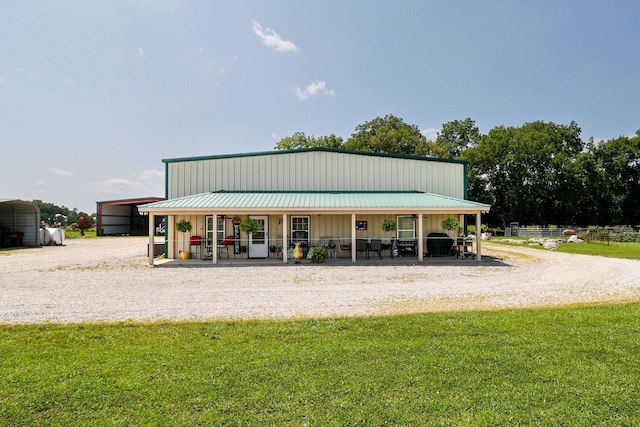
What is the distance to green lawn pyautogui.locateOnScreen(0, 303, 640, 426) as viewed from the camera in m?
3.09

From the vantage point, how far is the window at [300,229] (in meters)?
16.3

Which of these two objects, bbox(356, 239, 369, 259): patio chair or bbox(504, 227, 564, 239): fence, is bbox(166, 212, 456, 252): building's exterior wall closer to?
bbox(356, 239, 369, 259): patio chair

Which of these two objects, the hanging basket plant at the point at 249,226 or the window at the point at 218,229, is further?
the window at the point at 218,229

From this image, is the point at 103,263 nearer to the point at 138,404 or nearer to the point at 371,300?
the point at 371,300

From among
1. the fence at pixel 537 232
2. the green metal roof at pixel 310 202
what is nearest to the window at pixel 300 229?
the green metal roof at pixel 310 202

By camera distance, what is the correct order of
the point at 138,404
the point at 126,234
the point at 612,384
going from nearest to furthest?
the point at 138,404, the point at 612,384, the point at 126,234

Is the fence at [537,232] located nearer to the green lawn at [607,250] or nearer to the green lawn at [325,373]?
the green lawn at [607,250]

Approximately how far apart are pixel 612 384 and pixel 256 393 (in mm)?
3581

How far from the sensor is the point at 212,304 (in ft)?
23.8

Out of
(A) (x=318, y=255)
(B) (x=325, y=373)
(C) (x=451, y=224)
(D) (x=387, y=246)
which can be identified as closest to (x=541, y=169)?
(C) (x=451, y=224)

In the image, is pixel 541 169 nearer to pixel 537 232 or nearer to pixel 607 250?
pixel 537 232

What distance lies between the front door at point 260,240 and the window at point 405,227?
6.14 m

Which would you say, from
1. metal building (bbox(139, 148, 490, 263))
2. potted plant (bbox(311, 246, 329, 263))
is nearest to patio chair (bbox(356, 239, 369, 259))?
metal building (bbox(139, 148, 490, 263))

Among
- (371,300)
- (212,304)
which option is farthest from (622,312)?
(212,304)
